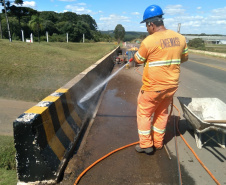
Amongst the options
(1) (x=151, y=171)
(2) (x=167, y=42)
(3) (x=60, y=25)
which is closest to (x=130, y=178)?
(1) (x=151, y=171)

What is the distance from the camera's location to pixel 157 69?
10.0 ft

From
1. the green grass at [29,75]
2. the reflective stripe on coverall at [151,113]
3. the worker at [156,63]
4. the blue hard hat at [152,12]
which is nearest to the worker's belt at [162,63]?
the worker at [156,63]

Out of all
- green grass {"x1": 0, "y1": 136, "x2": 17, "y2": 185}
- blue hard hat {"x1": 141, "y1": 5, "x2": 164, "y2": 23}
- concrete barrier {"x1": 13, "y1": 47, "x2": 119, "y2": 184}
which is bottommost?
green grass {"x1": 0, "y1": 136, "x2": 17, "y2": 185}

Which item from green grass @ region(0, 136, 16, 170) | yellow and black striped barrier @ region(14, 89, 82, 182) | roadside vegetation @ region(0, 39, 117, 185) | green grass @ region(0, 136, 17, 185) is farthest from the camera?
roadside vegetation @ region(0, 39, 117, 185)

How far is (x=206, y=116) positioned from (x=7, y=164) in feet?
12.1

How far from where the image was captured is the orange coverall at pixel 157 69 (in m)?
2.99

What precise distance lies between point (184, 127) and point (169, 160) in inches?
56.2

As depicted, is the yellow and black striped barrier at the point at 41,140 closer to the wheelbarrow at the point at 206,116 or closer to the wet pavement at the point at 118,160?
the wet pavement at the point at 118,160

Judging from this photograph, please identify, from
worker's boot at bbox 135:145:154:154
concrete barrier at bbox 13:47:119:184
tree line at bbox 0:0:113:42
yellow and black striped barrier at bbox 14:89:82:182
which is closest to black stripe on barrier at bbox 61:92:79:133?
concrete barrier at bbox 13:47:119:184

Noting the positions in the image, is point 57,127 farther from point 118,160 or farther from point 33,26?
point 33,26

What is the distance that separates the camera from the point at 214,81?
9383mm

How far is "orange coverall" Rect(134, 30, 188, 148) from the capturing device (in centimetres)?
299

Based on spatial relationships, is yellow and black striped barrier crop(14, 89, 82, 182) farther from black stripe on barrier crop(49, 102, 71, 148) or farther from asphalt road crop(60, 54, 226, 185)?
asphalt road crop(60, 54, 226, 185)

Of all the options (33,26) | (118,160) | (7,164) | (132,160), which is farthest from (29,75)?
(33,26)
